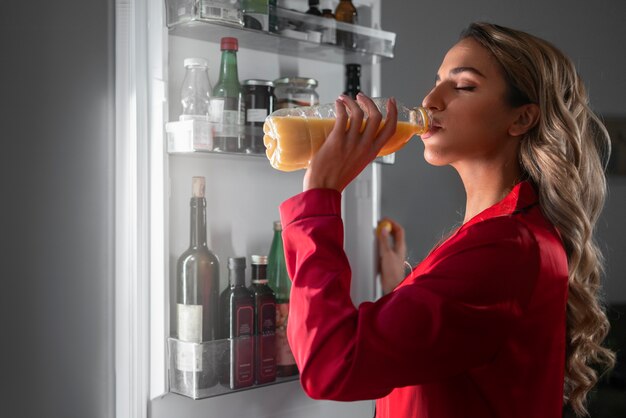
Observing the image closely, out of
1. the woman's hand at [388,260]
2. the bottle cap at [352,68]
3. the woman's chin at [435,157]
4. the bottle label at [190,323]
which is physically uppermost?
the bottle cap at [352,68]

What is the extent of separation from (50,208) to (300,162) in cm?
65

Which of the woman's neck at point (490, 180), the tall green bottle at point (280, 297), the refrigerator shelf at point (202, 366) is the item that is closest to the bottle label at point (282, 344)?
the tall green bottle at point (280, 297)

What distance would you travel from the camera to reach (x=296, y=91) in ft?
5.46

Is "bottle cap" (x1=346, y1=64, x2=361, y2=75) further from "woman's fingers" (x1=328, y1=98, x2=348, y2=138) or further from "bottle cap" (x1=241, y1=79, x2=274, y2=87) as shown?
"woman's fingers" (x1=328, y1=98, x2=348, y2=138)

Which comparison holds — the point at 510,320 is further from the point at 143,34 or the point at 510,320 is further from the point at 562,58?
the point at 143,34

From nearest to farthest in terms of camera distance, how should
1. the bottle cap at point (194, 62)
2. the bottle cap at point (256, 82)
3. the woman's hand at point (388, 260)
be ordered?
the bottle cap at point (194, 62) → the bottle cap at point (256, 82) → the woman's hand at point (388, 260)

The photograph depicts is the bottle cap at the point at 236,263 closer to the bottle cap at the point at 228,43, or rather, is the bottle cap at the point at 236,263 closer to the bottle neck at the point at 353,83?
the bottle cap at the point at 228,43

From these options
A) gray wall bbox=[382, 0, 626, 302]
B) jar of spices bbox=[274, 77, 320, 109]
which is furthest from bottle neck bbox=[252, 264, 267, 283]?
gray wall bbox=[382, 0, 626, 302]

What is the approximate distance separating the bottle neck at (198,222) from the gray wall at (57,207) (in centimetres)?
17

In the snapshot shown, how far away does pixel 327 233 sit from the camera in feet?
2.78

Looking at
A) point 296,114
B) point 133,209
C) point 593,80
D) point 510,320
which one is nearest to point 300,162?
point 296,114

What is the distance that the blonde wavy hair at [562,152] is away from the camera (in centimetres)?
98

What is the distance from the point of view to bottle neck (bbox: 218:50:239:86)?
1550 mm

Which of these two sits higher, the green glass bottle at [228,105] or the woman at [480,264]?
the green glass bottle at [228,105]
